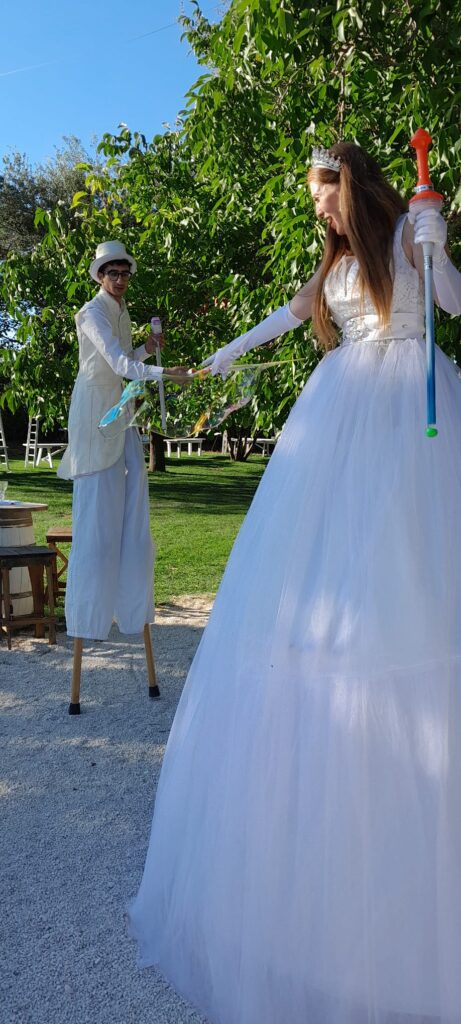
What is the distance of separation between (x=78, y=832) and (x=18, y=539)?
351 cm

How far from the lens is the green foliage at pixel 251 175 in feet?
11.8

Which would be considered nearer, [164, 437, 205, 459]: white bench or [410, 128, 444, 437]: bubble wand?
[410, 128, 444, 437]: bubble wand

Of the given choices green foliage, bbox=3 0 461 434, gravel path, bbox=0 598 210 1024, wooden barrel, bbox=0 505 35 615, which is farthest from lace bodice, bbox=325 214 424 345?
wooden barrel, bbox=0 505 35 615

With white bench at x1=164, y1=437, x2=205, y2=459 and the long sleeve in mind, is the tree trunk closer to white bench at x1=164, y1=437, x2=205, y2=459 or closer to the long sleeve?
→ white bench at x1=164, y1=437, x2=205, y2=459

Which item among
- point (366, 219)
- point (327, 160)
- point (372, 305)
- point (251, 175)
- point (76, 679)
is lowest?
point (76, 679)

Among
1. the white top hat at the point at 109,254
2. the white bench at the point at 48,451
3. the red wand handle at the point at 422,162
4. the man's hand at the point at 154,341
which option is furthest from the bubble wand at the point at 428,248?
the white bench at the point at 48,451

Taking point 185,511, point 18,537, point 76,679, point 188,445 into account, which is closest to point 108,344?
point 76,679

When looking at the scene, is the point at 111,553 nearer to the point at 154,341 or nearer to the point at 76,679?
the point at 76,679

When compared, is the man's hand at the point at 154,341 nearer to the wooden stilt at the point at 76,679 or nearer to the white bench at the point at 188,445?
the wooden stilt at the point at 76,679

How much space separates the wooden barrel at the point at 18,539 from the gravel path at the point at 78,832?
82 cm

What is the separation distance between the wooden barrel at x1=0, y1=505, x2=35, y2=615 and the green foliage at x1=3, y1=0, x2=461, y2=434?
1619 mm

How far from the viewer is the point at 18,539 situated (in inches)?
244

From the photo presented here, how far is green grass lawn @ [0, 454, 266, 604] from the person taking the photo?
8500 mm

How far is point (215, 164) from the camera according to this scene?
18.3ft
